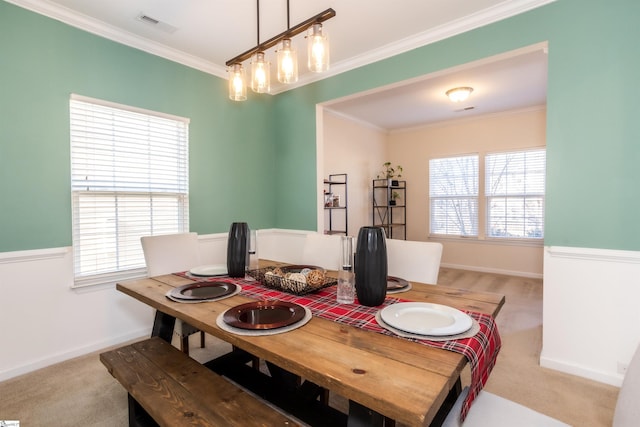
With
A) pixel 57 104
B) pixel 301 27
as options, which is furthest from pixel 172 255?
pixel 301 27

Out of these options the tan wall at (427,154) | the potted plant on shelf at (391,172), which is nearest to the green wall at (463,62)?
the tan wall at (427,154)

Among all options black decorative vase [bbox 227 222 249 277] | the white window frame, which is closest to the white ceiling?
black decorative vase [bbox 227 222 249 277]

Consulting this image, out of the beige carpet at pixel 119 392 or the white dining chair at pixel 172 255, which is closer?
the beige carpet at pixel 119 392

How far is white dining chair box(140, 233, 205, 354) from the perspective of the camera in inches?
84.8

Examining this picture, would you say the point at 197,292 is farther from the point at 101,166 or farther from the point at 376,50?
the point at 376,50

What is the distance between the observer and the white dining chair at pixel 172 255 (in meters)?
2.15

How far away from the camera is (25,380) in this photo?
6.86ft

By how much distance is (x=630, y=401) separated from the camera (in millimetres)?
814

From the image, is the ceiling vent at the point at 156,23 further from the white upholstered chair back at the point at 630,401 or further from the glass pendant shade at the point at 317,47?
the white upholstered chair back at the point at 630,401

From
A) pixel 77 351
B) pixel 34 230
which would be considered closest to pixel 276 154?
pixel 34 230

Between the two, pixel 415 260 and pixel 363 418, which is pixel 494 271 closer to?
pixel 415 260

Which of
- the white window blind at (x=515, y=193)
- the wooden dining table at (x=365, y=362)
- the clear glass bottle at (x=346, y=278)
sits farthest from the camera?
the white window blind at (x=515, y=193)

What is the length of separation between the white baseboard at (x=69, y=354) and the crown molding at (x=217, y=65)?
8.28ft

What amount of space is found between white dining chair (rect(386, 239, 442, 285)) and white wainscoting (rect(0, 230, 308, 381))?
2297 mm
